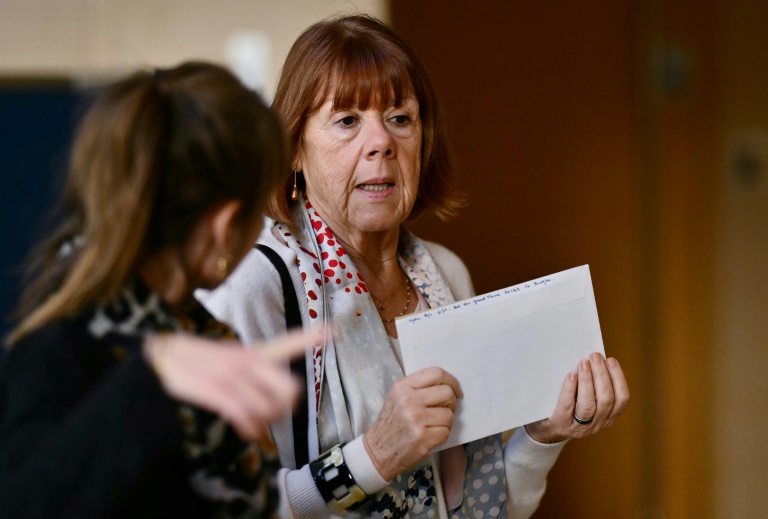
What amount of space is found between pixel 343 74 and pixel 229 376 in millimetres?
895

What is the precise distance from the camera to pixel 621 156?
2.86 meters

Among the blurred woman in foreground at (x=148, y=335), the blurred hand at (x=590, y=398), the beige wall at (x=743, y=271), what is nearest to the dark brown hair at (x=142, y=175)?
the blurred woman in foreground at (x=148, y=335)

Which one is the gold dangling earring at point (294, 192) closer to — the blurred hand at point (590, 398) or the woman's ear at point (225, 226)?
the blurred hand at point (590, 398)

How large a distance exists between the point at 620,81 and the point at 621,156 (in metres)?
0.25

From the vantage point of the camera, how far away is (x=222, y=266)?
85 centimetres

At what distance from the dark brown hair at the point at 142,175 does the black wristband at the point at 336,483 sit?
588mm

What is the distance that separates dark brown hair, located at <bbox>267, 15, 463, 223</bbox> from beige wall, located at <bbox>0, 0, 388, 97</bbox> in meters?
0.30

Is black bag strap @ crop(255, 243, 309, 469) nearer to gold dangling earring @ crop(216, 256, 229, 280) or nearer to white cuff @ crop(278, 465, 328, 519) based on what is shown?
white cuff @ crop(278, 465, 328, 519)

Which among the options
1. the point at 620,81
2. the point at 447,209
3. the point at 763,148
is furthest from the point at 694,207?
the point at 447,209

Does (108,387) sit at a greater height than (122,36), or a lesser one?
lesser

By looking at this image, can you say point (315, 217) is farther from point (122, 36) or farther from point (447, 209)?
point (122, 36)

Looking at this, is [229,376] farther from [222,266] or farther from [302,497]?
[302,497]

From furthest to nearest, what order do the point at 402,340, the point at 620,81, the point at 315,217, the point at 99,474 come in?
the point at 620,81 → the point at 315,217 → the point at 402,340 → the point at 99,474

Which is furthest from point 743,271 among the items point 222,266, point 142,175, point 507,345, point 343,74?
point 142,175
